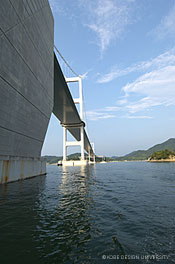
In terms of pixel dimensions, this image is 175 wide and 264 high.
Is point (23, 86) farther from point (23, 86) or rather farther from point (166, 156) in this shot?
point (166, 156)

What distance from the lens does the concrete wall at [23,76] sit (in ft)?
29.4

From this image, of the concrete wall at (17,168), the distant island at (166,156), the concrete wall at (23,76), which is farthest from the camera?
the distant island at (166,156)

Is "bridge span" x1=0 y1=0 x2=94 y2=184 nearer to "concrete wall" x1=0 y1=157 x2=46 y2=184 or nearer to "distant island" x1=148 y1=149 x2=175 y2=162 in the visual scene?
"concrete wall" x1=0 y1=157 x2=46 y2=184

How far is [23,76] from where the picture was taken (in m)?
11.2

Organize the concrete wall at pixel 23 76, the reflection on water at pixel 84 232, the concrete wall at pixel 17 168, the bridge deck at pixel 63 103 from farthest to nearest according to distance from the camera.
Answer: the bridge deck at pixel 63 103
the concrete wall at pixel 17 168
the concrete wall at pixel 23 76
the reflection on water at pixel 84 232

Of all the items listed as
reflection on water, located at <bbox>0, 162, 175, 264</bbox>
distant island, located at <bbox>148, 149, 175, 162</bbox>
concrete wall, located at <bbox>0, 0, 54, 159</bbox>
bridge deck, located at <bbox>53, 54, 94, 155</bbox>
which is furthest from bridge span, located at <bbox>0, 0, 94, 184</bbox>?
distant island, located at <bbox>148, 149, 175, 162</bbox>

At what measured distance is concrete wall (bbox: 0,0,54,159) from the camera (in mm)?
8969

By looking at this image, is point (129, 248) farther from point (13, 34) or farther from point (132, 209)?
point (13, 34)

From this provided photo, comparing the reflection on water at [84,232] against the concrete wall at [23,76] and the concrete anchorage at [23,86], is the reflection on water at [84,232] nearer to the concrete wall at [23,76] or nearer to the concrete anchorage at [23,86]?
the concrete anchorage at [23,86]

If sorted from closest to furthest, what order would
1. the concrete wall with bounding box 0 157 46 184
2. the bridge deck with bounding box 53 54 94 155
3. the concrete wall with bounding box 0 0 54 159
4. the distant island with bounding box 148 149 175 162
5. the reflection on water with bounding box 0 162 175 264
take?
1. the reflection on water with bounding box 0 162 175 264
2. the concrete wall with bounding box 0 0 54 159
3. the concrete wall with bounding box 0 157 46 184
4. the bridge deck with bounding box 53 54 94 155
5. the distant island with bounding box 148 149 175 162

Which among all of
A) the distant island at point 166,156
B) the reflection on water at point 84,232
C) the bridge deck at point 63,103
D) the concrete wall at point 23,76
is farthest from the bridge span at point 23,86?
the distant island at point 166,156

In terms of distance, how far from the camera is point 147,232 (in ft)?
11.6

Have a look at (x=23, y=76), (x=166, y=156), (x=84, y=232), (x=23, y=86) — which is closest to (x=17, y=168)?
(x=23, y=86)

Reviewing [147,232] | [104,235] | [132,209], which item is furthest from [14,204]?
[147,232]
